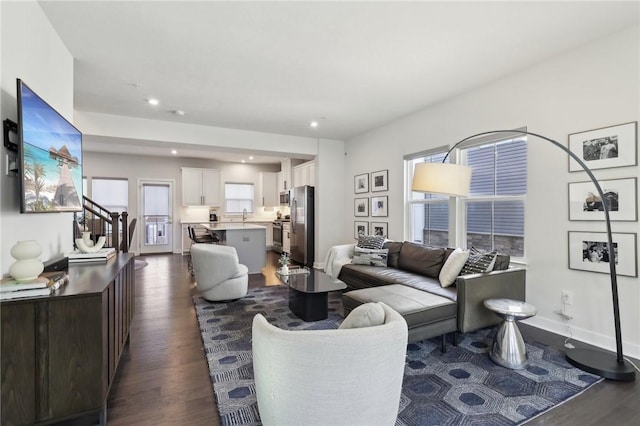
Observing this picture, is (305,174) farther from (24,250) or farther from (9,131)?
(24,250)

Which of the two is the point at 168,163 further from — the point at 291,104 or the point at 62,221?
the point at 62,221

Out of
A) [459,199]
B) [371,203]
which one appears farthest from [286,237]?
[459,199]

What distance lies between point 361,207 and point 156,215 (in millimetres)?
5975

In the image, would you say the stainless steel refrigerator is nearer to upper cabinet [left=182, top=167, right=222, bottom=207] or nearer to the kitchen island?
the kitchen island

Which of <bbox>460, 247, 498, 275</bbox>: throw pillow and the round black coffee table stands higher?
<bbox>460, 247, 498, 275</bbox>: throw pillow

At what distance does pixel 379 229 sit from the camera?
554 cm

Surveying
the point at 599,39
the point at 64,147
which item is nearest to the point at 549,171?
the point at 599,39

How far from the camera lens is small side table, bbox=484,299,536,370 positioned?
2432 mm

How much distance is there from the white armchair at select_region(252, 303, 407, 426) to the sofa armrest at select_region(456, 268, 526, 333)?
1.72 m

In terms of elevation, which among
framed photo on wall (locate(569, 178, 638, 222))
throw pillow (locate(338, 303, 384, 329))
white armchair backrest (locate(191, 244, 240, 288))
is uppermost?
framed photo on wall (locate(569, 178, 638, 222))

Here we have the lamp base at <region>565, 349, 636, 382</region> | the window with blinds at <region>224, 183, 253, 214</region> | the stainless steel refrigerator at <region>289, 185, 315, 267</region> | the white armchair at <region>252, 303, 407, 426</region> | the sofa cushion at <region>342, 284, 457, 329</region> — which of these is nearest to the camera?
the white armchair at <region>252, 303, 407, 426</region>

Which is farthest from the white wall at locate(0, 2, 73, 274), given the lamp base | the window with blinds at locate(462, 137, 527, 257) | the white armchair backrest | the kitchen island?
the window with blinds at locate(462, 137, 527, 257)

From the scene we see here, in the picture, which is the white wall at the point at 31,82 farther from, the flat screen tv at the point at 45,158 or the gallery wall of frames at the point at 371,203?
the gallery wall of frames at the point at 371,203

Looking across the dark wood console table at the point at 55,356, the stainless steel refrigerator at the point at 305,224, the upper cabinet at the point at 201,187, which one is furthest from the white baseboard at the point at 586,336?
the upper cabinet at the point at 201,187
